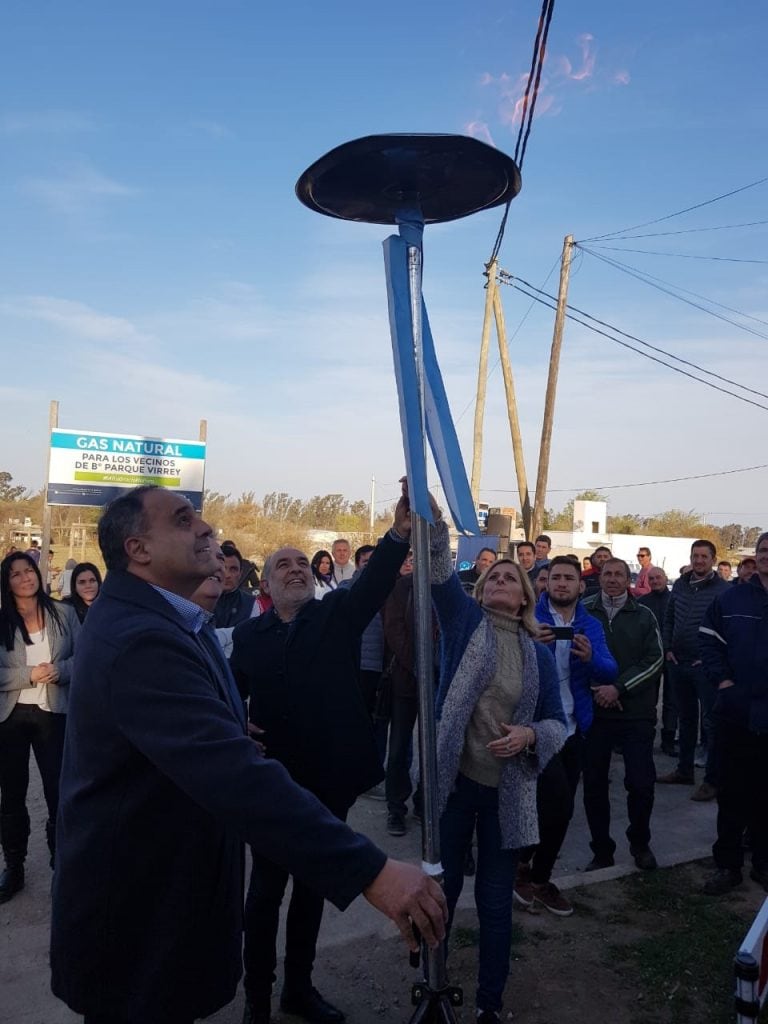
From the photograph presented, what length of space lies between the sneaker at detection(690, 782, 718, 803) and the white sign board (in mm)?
11356

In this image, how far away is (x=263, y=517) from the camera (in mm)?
38969

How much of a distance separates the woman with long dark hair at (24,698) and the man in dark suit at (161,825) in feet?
10.2

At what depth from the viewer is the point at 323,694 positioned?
3.42 metres

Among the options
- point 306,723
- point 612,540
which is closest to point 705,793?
point 306,723

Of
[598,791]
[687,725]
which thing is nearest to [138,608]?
[598,791]

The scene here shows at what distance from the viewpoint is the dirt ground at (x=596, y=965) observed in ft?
12.2

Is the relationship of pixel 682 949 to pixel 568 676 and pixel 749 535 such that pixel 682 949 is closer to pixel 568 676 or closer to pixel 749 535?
pixel 568 676

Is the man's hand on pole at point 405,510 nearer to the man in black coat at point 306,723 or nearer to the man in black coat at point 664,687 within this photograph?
the man in black coat at point 306,723

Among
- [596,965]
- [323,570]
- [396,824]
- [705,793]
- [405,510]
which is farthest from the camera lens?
[323,570]

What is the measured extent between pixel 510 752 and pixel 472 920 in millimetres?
1578

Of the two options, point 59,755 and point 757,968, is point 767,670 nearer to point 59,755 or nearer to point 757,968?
point 757,968

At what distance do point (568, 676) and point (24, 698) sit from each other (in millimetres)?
3341

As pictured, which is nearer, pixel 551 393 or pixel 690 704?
pixel 690 704

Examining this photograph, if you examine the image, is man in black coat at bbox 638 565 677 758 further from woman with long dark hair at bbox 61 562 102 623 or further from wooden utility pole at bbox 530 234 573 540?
wooden utility pole at bbox 530 234 573 540
